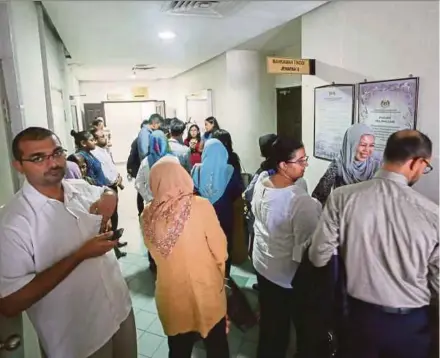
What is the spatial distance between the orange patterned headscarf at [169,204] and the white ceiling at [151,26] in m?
1.51

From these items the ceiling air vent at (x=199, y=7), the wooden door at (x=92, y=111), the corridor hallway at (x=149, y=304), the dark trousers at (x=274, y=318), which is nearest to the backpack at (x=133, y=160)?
the corridor hallway at (x=149, y=304)

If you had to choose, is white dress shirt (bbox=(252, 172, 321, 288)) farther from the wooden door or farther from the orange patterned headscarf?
the wooden door

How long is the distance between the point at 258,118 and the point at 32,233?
3.79 metres

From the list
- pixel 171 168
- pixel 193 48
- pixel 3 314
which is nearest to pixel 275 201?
pixel 171 168

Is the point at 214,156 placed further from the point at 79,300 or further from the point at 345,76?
the point at 79,300

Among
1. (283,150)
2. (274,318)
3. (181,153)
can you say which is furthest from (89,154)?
Answer: (274,318)

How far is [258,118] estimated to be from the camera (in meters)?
4.60

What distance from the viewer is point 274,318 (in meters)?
1.72

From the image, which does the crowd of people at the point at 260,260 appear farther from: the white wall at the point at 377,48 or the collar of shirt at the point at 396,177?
the white wall at the point at 377,48

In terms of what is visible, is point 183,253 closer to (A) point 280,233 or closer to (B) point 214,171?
(A) point 280,233

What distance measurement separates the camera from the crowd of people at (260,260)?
1161mm

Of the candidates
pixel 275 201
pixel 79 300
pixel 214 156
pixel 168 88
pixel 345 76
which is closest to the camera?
pixel 79 300

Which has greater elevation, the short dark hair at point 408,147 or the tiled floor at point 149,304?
the short dark hair at point 408,147

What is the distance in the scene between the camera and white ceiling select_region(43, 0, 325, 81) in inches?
96.5
